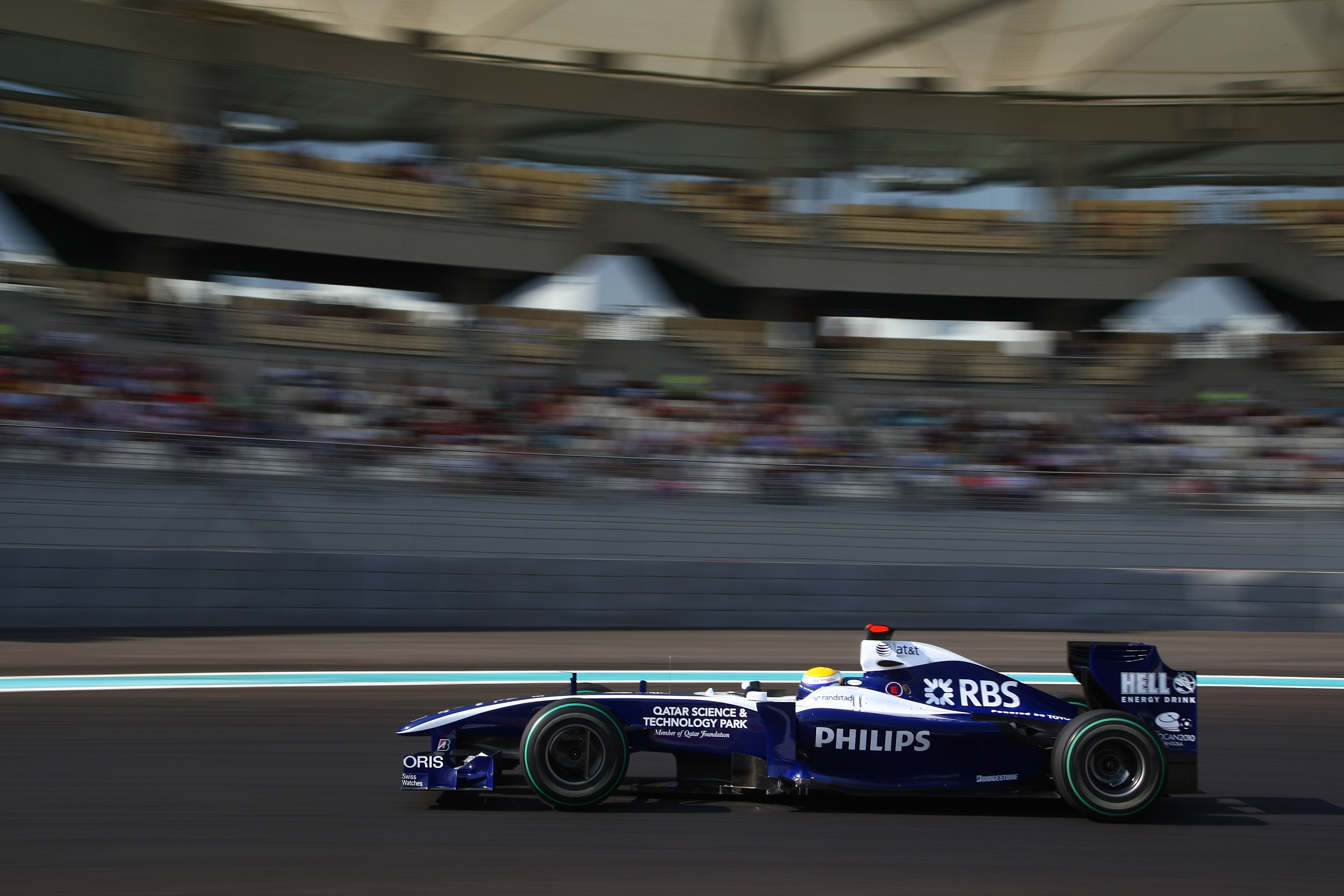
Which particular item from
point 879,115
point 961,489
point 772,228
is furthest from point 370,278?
point 961,489

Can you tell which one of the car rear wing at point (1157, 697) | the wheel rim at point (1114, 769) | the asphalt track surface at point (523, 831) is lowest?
the asphalt track surface at point (523, 831)

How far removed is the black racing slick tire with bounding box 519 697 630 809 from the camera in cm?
480

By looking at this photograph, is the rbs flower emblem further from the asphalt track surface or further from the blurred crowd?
the blurred crowd

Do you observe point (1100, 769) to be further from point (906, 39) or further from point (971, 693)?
point (906, 39)

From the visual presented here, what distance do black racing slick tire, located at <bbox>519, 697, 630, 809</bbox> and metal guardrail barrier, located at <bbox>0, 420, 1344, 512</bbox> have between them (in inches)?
303

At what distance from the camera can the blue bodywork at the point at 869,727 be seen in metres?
4.91

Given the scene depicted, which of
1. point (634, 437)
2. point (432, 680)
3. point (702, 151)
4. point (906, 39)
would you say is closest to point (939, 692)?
point (432, 680)

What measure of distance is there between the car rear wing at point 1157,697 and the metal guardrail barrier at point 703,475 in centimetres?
780

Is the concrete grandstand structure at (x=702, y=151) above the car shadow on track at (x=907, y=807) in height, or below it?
above

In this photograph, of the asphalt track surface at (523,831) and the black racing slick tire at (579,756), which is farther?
the black racing slick tire at (579,756)

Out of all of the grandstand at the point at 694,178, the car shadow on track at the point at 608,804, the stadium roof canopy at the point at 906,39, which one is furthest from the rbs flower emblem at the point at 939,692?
the stadium roof canopy at the point at 906,39

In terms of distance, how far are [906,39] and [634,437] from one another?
9107 millimetres

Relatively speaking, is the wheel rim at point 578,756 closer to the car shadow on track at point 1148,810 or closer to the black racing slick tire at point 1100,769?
the car shadow on track at point 1148,810

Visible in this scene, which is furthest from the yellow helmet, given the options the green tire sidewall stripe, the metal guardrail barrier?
the metal guardrail barrier
